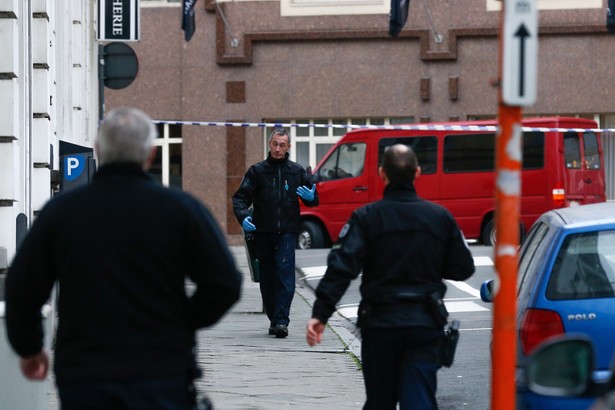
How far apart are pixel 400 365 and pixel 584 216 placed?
5.18ft

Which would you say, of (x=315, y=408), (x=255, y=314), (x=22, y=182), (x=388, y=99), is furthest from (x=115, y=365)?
(x=388, y=99)

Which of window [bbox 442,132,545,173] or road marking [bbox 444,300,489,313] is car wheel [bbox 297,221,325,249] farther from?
road marking [bbox 444,300,489,313]

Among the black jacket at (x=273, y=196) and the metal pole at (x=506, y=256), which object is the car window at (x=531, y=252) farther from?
the black jacket at (x=273, y=196)

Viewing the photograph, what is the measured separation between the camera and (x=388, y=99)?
3272 cm

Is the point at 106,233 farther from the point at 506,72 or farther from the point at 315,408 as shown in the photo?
the point at 315,408

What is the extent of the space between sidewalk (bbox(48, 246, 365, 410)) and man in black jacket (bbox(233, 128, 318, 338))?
0.39 metres

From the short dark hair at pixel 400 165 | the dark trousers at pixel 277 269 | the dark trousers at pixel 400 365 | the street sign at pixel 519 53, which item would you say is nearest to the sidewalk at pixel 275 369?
the dark trousers at pixel 277 269

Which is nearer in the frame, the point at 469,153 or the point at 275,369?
the point at 275,369

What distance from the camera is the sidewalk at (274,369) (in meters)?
9.53

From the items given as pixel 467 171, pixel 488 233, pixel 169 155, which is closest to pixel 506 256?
pixel 488 233

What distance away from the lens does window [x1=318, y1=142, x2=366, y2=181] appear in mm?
27828

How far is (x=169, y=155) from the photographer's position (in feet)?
111

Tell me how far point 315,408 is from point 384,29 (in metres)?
24.2

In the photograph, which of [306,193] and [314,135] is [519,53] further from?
[314,135]
